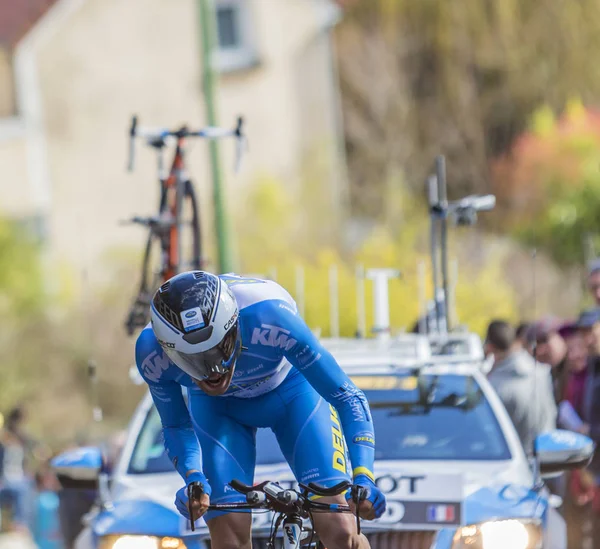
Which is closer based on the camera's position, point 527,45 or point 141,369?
point 141,369

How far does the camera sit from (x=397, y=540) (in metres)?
5.97

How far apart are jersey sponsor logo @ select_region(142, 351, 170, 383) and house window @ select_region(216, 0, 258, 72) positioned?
23.3m

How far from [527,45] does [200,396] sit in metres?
29.3

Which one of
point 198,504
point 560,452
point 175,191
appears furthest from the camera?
point 175,191

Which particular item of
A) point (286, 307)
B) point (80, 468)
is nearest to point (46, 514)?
point (80, 468)

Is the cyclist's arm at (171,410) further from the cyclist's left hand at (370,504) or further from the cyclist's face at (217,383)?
the cyclist's left hand at (370,504)

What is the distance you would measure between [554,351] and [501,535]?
3542 mm

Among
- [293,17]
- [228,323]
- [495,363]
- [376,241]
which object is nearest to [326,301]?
[376,241]

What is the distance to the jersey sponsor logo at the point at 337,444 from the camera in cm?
571

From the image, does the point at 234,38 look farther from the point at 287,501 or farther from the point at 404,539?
the point at 287,501

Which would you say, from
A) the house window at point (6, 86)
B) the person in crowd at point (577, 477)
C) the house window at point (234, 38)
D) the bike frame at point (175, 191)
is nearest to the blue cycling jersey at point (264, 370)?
the bike frame at point (175, 191)

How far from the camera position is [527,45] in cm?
3431

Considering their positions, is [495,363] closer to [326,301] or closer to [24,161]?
[326,301]

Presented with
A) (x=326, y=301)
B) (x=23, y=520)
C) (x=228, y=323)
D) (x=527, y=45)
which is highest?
(x=527, y=45)
